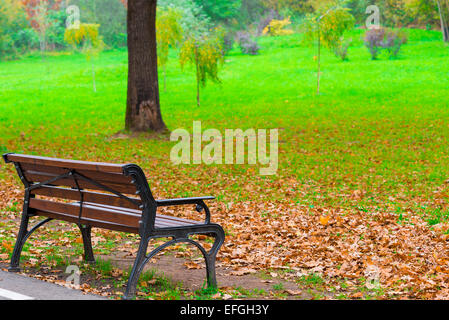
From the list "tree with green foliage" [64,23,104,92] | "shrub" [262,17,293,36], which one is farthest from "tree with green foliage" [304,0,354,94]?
"shrub" [262,17,293,36]

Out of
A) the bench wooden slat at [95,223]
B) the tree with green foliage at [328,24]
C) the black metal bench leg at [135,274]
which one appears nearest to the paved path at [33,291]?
the black metal bench leg at [135,274]

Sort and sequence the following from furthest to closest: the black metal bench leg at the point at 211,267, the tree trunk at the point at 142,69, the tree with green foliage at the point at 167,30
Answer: the tree with green foliage at the point at 167,30, the tree trunk at the point at 142,69, the black metal bench leg at the point at 211,267

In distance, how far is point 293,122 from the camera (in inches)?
876

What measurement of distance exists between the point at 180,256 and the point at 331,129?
1427 cm

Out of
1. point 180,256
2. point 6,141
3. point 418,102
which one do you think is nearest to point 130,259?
point 180,256

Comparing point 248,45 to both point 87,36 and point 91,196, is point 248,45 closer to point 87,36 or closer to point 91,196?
point 87,36

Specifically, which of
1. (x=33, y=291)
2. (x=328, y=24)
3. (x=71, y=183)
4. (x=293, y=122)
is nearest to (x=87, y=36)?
(x=328, y=24)

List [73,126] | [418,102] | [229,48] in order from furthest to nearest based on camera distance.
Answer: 1. [229,48]
2. [418,102]
3. [73,126]

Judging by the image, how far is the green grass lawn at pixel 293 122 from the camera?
11.5 metres

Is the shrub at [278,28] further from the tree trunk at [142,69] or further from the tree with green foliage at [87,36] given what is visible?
the tree trunk at [142,69]

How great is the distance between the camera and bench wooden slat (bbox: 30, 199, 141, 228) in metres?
5.06

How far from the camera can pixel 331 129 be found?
20203 millimetres

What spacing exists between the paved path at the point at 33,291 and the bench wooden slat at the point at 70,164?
0.99m
